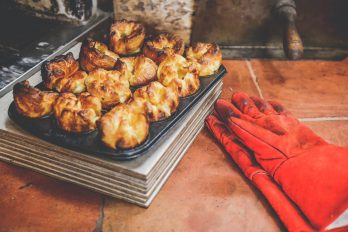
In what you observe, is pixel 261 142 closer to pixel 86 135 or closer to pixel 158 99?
pixel 158 99

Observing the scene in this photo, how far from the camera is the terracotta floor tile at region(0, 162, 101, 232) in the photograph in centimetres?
133

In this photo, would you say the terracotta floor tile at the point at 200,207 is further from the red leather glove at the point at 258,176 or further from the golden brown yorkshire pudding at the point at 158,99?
the golden brown yorkshire pudding at the point at 158,99

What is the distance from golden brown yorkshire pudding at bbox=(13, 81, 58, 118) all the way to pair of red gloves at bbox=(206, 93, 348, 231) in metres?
0.81

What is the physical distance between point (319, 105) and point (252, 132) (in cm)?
75

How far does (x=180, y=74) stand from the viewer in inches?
63.7

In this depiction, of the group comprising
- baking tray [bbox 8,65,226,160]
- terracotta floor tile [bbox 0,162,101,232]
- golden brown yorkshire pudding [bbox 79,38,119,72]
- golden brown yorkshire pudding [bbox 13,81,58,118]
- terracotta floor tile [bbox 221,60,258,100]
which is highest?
golden brown yorkshire pudding [bbox 79,38,119,72]

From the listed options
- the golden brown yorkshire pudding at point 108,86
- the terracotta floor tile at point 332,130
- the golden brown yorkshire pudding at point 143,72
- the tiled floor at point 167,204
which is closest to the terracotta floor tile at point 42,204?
the tiled floor at point 167,204

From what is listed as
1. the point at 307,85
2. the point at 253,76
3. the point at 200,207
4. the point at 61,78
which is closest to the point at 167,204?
the point at 200,207

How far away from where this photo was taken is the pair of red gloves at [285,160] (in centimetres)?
132

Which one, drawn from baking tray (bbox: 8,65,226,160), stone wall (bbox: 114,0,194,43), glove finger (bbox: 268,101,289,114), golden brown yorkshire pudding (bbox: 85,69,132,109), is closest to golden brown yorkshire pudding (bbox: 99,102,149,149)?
baking tray (bbox: 8,65,226,160)

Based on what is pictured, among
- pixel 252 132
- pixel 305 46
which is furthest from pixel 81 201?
pixel 305 46

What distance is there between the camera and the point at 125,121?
1.29m

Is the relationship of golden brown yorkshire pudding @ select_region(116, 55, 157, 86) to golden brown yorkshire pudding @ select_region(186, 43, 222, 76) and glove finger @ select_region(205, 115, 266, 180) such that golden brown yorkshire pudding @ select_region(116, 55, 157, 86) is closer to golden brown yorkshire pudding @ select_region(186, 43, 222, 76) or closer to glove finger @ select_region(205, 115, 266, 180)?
golden brown yorkshire pudding @ select_region(186, 43, 222, 76)

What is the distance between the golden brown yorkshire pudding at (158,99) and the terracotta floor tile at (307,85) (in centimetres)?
89
